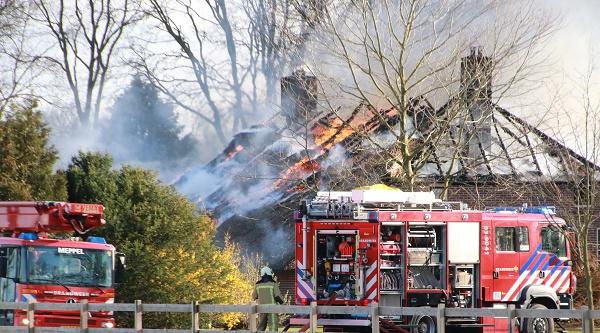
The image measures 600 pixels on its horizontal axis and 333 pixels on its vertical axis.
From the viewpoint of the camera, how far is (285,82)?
36469 mm

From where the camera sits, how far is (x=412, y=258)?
21625 mm

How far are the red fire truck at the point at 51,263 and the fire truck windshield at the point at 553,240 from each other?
8.13 m

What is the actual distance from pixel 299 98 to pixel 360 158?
9.45 feet

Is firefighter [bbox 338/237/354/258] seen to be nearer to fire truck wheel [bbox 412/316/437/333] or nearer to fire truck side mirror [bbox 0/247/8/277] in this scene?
fire truck wheel [bbox 412/316/437/333]

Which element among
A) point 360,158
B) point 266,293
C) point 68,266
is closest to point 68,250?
point 68,266

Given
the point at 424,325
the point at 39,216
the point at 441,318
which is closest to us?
the point at 441,318

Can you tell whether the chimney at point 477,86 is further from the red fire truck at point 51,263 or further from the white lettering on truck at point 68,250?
the white lettering on truck at point 68,250

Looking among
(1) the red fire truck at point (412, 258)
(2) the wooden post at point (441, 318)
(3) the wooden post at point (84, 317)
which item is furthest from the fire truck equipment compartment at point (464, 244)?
(3) the wooden post at point (84, 317)

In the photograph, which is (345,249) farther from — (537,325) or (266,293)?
(537,325)

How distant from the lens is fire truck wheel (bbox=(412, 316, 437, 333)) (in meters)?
21.1

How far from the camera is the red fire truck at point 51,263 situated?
21078 mm

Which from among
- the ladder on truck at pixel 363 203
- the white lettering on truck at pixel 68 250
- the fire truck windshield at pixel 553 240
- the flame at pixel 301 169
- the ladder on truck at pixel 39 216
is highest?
the flame at pixel 301 169

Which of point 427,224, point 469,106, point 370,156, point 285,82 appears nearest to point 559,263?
point 427,224

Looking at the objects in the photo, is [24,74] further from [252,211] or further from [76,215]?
[76,215]
